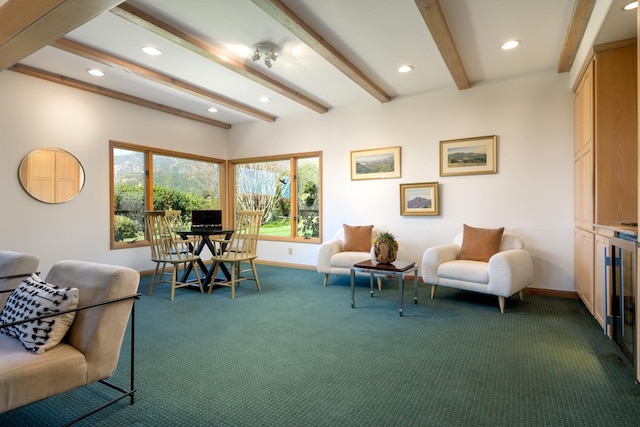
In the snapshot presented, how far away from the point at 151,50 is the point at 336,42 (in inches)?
73.3

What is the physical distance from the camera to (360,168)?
5363mm

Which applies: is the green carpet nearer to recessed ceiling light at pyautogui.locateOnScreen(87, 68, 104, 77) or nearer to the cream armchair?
the cream armchair

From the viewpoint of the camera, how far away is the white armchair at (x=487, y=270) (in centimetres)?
337

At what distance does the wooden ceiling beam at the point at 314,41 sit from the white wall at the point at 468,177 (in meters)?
0.86

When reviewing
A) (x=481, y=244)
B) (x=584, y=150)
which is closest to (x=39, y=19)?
(x=481, y=244)

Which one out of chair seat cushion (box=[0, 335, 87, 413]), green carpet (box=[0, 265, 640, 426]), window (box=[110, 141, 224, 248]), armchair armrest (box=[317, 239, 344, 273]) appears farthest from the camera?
window (box=[110, 141, 224, 248])

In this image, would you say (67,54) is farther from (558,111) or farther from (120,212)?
(558,111)

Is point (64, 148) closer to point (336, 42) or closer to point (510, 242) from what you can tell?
point (336, 42)

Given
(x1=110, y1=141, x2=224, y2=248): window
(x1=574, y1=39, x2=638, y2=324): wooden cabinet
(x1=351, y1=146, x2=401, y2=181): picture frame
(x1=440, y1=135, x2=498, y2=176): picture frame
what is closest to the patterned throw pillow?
(x1=110, y1=141, x2=224, y2=248): window

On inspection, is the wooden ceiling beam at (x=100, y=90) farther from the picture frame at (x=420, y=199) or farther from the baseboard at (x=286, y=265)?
the picture frame at (x=420, y=199)

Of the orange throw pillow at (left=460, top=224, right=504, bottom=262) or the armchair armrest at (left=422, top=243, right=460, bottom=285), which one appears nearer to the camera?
the armchair armrest at (left=422, top=243, right=460, bottom=285)

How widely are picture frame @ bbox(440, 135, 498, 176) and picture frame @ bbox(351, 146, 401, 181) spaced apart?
2.18ft

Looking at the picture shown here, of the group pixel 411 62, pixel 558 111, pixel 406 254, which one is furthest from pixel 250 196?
pixel 558 111

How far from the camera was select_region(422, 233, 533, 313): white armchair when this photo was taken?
337 centimetres
